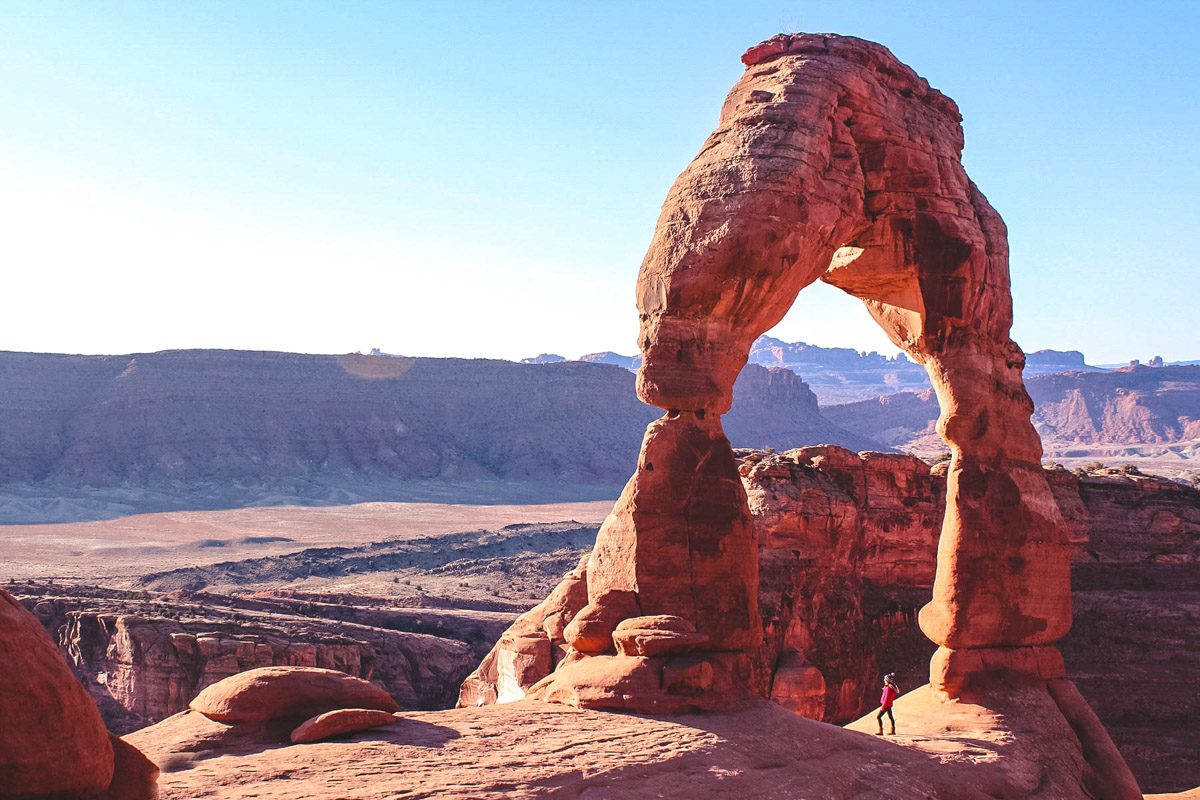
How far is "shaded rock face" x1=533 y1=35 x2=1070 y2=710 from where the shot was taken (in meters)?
10.6

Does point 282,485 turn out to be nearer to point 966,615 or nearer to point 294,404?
point 294,404

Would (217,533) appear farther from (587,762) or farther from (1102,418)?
(1102,418)

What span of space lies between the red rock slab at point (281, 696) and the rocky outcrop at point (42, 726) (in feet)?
10.2

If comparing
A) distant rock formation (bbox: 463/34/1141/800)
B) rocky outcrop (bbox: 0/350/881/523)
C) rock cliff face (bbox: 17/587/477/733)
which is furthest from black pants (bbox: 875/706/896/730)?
rocky outcrop (bbox: 0/350/881/523)

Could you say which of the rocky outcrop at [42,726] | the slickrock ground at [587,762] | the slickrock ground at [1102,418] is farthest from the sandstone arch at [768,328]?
the slickrock ground at [1102,418]

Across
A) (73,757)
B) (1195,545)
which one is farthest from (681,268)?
(1195,545)

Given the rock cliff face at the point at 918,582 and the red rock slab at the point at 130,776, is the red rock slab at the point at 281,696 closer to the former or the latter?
the red rock slab at the point at 130,776

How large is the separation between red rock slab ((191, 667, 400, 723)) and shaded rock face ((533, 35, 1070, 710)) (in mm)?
2039

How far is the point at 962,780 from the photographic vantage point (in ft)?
34.5

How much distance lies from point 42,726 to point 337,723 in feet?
11.4

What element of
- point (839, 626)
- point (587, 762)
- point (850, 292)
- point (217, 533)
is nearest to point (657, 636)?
point (587, 762)

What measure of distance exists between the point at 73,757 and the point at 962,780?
→ 7.99m

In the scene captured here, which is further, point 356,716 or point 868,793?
point 868,793

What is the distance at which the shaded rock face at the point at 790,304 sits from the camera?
10.6 m
